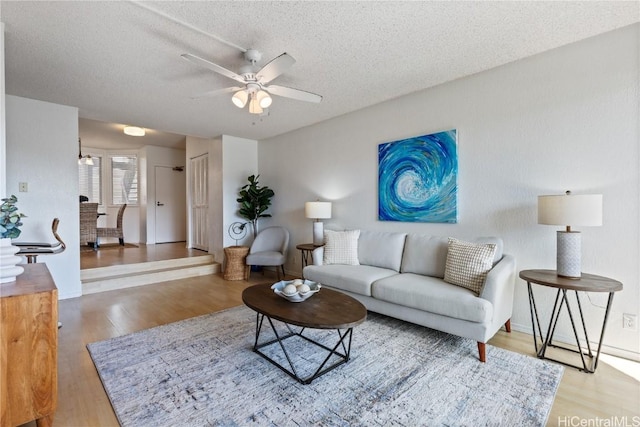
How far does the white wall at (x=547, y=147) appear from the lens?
2.19 m

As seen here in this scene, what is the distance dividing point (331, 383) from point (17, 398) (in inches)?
64.1

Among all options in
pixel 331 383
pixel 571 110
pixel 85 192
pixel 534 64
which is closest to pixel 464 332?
pixel 331 383

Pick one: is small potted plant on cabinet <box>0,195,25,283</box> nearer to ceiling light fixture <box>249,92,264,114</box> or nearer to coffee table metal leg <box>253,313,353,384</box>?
coffee table metal leg <box>253,313,353,384</box>

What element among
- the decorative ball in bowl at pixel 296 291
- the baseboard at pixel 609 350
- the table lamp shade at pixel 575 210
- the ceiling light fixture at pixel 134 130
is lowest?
the baseboard at pixel 609 350

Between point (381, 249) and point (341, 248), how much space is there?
47 cm

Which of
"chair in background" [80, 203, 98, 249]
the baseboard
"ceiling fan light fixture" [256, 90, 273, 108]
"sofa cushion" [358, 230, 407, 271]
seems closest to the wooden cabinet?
"ceiling fan light fixture" [256, 90, 273, 108]

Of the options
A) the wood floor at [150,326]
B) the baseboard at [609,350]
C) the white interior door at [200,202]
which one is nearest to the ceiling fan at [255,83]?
the wood floor at [150,326]

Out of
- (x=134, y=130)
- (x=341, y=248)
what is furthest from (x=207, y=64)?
(x=134, y=130)

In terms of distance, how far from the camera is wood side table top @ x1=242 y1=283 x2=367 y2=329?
1814 millimetres

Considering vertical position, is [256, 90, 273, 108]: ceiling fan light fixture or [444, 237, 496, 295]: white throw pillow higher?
[256, 90, 273, 108]: ceiling fan light fixture

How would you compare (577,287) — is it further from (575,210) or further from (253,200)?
(253,200)

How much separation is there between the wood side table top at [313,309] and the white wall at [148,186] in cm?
597

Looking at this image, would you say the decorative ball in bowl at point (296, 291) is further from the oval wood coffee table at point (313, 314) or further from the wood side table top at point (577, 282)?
the wood side table top at point (577, 282)

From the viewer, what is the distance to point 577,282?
206 cm
